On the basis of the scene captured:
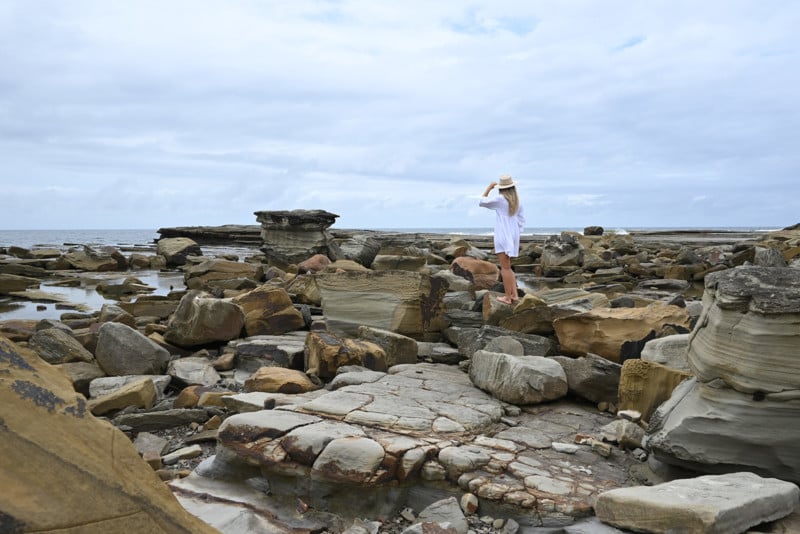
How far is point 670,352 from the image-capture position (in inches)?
197

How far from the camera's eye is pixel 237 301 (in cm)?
798

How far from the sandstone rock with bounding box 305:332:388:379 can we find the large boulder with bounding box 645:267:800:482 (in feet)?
9.27

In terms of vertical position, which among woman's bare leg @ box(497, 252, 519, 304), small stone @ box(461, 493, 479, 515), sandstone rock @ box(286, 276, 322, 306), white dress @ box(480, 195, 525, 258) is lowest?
small stone @ box(461, 493, 479, 515)

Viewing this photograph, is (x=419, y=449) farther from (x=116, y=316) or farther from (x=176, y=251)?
(x=176, y=251)

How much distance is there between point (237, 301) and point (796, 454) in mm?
6218

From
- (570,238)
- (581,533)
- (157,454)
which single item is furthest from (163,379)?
(570,238)

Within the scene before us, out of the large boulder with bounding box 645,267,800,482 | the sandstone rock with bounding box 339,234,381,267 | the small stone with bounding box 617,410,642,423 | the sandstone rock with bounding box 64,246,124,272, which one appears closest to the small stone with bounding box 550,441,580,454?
the large boulder with bounding box 645,267,800,482

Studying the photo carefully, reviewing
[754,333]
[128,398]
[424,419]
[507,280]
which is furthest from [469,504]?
[507,280]

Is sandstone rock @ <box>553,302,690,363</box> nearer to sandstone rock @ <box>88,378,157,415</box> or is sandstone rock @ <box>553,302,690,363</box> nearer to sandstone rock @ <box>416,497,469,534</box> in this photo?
sandstone rock @ <box>416,497,469,534</box>

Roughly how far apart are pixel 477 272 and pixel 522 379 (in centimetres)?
726

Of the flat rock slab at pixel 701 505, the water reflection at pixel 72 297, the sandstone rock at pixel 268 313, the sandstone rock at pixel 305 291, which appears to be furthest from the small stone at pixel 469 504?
the water reflection at pixel 72 297

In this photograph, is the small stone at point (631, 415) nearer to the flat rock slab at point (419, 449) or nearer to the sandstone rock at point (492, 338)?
the flat rock slab at point (419, 449)

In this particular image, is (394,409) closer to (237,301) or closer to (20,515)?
(20,515)

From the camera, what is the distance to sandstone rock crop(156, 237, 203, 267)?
24.4 metres
